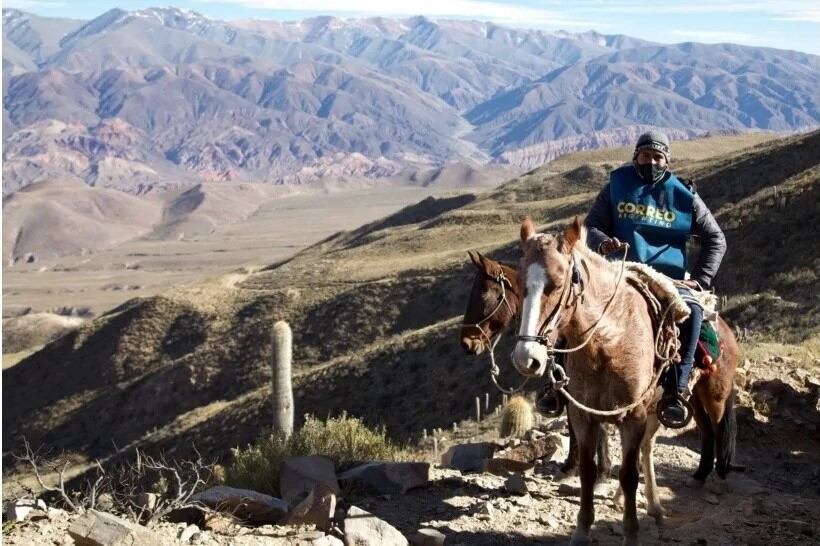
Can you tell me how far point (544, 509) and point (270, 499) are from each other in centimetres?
238

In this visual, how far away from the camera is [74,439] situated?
47.1 m

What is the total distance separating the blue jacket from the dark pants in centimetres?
42

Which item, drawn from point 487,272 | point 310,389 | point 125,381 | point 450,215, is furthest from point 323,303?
point 487,272

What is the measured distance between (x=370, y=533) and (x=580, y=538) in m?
1.59

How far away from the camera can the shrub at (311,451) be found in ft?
30.5

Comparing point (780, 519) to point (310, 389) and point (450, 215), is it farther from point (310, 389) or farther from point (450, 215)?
point (450, 215)

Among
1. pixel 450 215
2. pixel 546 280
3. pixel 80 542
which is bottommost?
pixel 450 215

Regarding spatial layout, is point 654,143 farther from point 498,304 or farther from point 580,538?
point 580,538

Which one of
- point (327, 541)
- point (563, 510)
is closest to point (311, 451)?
point (563, 510)

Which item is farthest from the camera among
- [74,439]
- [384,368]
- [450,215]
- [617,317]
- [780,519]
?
[450,215]

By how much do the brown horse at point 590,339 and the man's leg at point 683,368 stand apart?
172 mm

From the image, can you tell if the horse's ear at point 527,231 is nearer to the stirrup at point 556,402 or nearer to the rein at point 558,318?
the rein at point 558,318

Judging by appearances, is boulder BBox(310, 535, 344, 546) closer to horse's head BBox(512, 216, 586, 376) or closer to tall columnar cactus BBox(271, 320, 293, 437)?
horse's head BBox(512, 216, 586, 376)

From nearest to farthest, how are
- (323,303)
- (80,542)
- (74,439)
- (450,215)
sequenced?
(80,542), (74,439), (323,303), (450,215)
